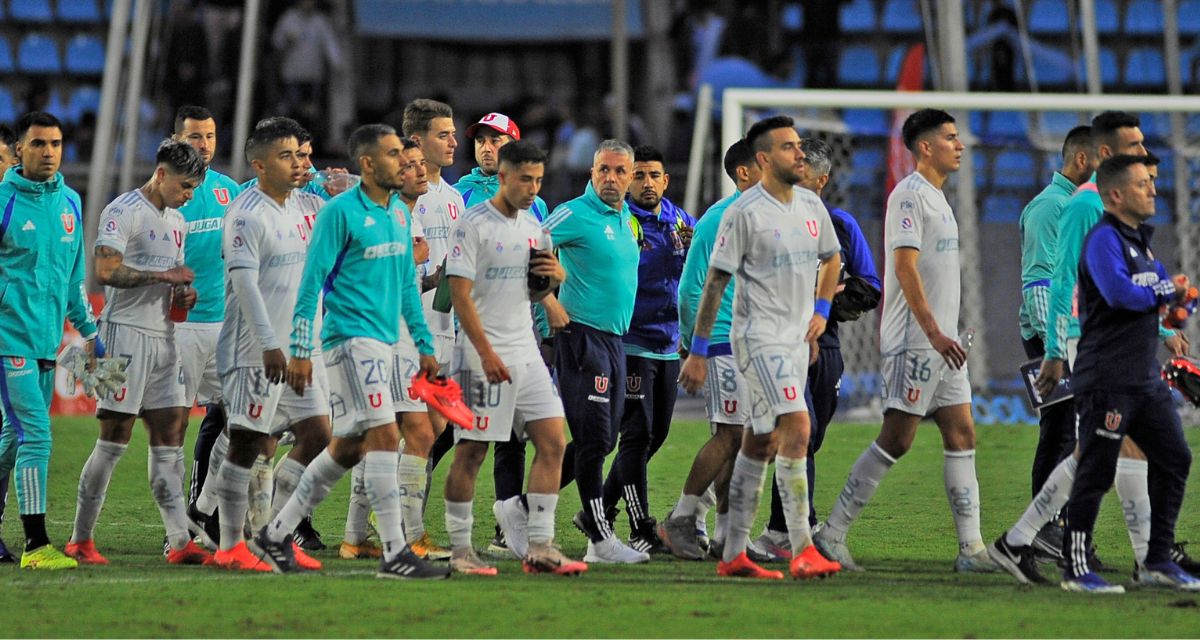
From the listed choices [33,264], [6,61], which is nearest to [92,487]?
[33,264]

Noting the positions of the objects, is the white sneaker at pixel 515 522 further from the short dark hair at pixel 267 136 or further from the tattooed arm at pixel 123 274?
the short dark hair at pixel 267 136

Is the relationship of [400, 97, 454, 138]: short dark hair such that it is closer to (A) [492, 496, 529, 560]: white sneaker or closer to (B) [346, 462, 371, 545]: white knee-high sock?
(B) [346, 462, 371, 545]: white knee-high sock

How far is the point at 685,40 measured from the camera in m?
24.9

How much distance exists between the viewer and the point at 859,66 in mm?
25016

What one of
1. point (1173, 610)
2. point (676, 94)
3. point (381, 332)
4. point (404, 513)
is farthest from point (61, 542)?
point (676, 94)

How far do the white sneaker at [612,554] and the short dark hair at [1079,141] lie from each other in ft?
9.84

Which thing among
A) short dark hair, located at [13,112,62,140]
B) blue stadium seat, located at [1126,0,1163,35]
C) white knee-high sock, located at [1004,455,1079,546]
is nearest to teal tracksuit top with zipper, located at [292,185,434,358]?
short dark hair, located at [13,112,62,140]

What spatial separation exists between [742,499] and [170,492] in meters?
2.82

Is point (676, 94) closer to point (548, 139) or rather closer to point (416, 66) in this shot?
point (548, 139)

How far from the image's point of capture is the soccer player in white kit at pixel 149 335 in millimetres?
8219

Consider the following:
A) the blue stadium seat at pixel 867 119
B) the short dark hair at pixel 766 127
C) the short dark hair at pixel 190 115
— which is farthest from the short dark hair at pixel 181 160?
the blue stadium seat at pixel 867 119

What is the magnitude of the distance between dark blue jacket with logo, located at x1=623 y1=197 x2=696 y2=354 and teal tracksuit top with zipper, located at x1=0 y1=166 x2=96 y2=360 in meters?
2.84

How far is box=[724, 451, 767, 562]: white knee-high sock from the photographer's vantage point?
768 cm

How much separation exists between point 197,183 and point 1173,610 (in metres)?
4.91
